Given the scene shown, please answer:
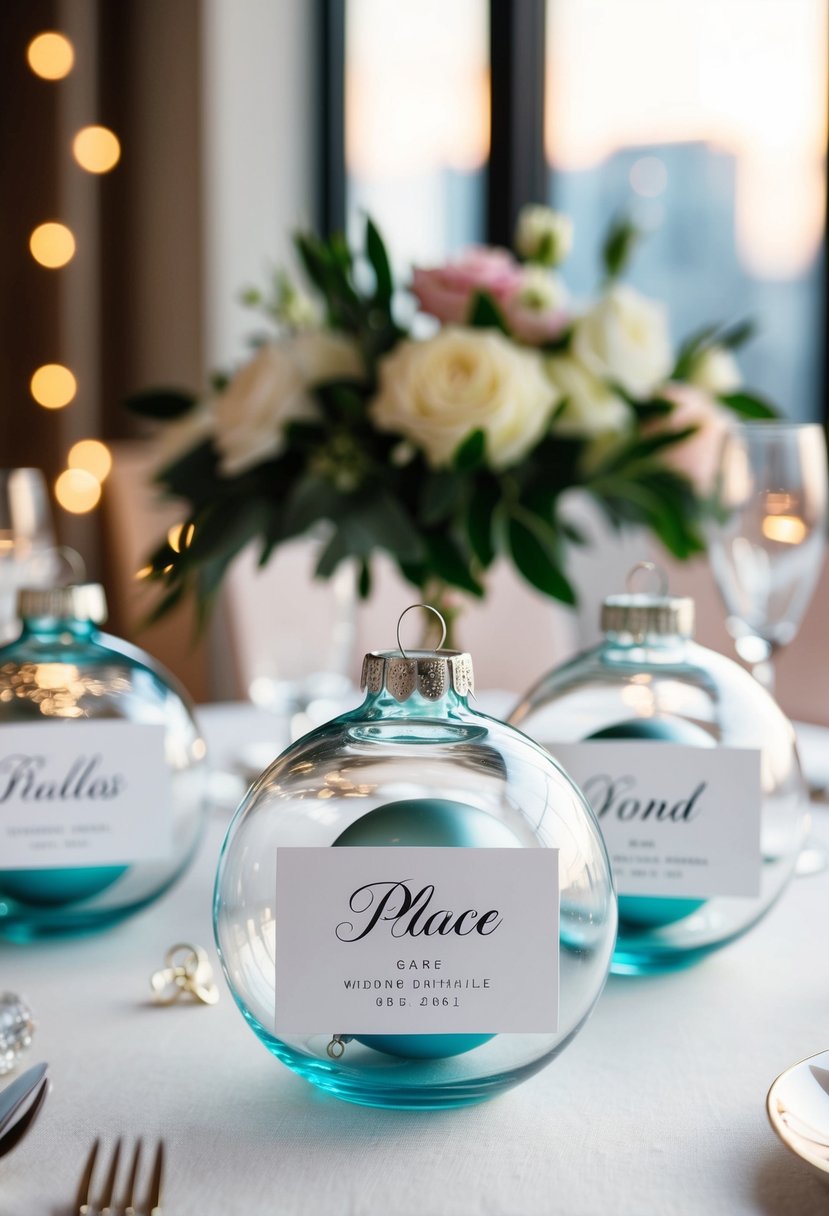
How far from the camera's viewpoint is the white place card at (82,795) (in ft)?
2.28

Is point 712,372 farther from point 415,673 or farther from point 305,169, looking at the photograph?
point 305,169

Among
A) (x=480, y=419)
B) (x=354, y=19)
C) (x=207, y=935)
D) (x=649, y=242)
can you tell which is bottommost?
(x=207, y=935)

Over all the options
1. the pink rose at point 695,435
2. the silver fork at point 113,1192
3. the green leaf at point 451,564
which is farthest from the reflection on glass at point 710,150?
the silver fork at point 113,1192

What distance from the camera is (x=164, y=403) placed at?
50.1 inches

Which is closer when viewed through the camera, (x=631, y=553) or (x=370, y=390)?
(x=370, y=390)

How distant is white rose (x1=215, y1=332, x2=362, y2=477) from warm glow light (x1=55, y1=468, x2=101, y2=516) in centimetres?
240

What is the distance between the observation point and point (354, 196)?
3.59m

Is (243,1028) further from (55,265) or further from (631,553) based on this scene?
(55,265)

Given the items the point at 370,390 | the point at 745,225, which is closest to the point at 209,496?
the point at 370,390

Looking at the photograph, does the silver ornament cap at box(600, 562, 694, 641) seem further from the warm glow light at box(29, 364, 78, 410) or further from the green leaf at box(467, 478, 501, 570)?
the warm glow light at box(29, 364, 78, 410)

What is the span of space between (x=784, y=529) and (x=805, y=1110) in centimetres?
58

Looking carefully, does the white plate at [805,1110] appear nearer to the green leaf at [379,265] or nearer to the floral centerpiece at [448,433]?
the floral centerpiece at [448,433]

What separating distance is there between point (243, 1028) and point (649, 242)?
247 centimetres

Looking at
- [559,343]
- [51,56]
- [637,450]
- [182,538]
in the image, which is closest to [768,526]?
[637,450]
